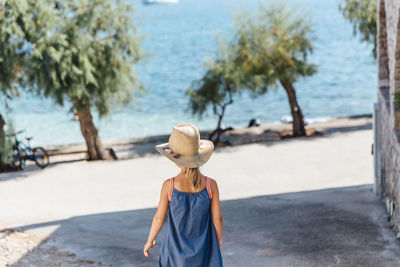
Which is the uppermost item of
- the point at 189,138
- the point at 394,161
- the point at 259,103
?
the point at 189,138

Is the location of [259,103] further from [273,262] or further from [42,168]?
[273,262]

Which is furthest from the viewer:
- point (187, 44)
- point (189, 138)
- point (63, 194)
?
point (187, 44)

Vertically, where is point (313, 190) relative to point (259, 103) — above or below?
above

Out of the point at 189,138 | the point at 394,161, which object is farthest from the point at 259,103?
the point at 189,138

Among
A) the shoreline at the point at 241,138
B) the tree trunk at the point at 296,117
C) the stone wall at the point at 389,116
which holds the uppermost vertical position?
the stone wall at the point at 389,116

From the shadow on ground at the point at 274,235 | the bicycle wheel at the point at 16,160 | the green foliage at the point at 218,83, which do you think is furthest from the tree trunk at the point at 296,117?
the bicycle wheel at the point at 16,160

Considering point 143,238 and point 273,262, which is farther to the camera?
point 143,238

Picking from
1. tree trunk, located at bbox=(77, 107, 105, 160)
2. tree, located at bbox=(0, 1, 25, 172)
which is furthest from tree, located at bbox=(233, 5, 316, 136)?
tree, located at bbox=(0, 1, 25, 172)

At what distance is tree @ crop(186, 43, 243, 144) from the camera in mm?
16859

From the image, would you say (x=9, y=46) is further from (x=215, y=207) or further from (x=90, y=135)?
(x=215, y=207)

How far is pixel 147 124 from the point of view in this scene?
35.2 m

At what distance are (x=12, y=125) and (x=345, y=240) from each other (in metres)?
10.2

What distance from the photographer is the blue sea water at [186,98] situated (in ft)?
105

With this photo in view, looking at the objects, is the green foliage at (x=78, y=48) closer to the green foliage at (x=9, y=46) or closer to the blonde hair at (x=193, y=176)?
the green foliage at (x=9, y=46)
